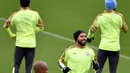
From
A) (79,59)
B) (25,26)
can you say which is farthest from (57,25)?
(79,59)

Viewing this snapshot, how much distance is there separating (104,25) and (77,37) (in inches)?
47.6

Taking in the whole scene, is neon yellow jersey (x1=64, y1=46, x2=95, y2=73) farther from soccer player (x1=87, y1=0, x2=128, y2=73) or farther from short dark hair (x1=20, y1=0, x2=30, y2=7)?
short dark hair (x1=20, y1=0, x2=30, y2=7)

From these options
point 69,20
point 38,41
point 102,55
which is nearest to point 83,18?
point 69,20

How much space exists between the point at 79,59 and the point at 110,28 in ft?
5.10

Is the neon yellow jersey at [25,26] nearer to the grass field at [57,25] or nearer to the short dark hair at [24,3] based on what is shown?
the short dark hair at [24,3]

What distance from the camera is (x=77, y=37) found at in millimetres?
10773

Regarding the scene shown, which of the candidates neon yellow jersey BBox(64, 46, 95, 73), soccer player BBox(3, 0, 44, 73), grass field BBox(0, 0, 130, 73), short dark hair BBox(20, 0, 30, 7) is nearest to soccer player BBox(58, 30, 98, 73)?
neon yellow jersey BBox(64, 46, 95, 73)

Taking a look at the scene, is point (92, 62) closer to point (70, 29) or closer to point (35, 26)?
point (35, 26)

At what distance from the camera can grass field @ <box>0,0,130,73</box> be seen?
14656 mm

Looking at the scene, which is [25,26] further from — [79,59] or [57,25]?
[57,25]

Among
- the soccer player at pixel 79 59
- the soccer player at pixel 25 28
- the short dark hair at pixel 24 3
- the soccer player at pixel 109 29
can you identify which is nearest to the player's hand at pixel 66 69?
the soccer player at pixel 79 59

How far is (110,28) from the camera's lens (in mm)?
11836

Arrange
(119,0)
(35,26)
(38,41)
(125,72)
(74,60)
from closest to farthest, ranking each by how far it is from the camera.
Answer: (74,60) → (35,26) → (125,72) → (38,41) → (119,0)

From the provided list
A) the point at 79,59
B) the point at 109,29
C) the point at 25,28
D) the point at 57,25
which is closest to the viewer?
the point at 79,59
